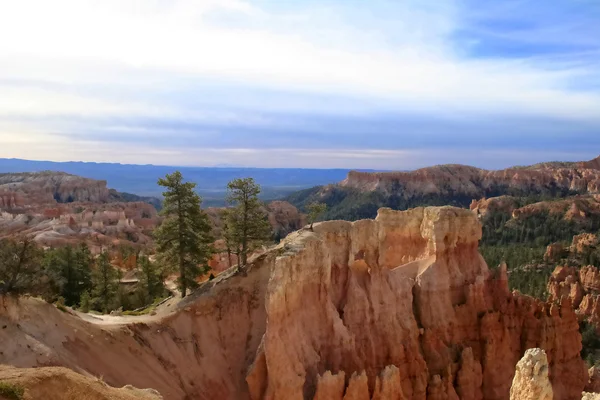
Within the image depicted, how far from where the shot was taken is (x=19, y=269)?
17109mm

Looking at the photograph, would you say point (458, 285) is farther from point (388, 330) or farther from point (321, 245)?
point (321, 245)

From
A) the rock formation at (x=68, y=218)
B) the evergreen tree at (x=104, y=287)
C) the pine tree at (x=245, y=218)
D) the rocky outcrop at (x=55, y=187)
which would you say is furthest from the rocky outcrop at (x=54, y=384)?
A: the rocky outcrop at (x=55, y=187)

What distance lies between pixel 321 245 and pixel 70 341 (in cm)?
1003

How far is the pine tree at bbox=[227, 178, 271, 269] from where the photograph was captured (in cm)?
2606

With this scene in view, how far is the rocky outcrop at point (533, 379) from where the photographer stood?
37.4 ft

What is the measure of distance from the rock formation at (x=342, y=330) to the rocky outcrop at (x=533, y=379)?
7.37 meters

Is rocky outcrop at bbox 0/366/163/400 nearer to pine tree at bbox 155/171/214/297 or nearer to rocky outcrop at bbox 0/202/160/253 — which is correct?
pine tree at bbox 155/171/214/297

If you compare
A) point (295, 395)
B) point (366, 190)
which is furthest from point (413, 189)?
point (295, 395)

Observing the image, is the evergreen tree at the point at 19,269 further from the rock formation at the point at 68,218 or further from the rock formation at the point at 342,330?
the rock formation at the point at 68,218

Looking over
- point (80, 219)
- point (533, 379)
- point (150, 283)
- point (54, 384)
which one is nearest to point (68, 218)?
point (80, 219)

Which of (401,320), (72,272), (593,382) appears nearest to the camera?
(401,320)

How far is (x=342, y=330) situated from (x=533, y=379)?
9144 millimetres

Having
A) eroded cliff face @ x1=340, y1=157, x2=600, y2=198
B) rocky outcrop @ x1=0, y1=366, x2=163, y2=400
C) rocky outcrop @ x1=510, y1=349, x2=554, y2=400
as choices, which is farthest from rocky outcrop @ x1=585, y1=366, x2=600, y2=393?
eroded cliff face @ x1=340, y1=157, x2=600, y2=198

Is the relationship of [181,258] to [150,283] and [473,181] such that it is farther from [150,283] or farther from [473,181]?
[473,181]
